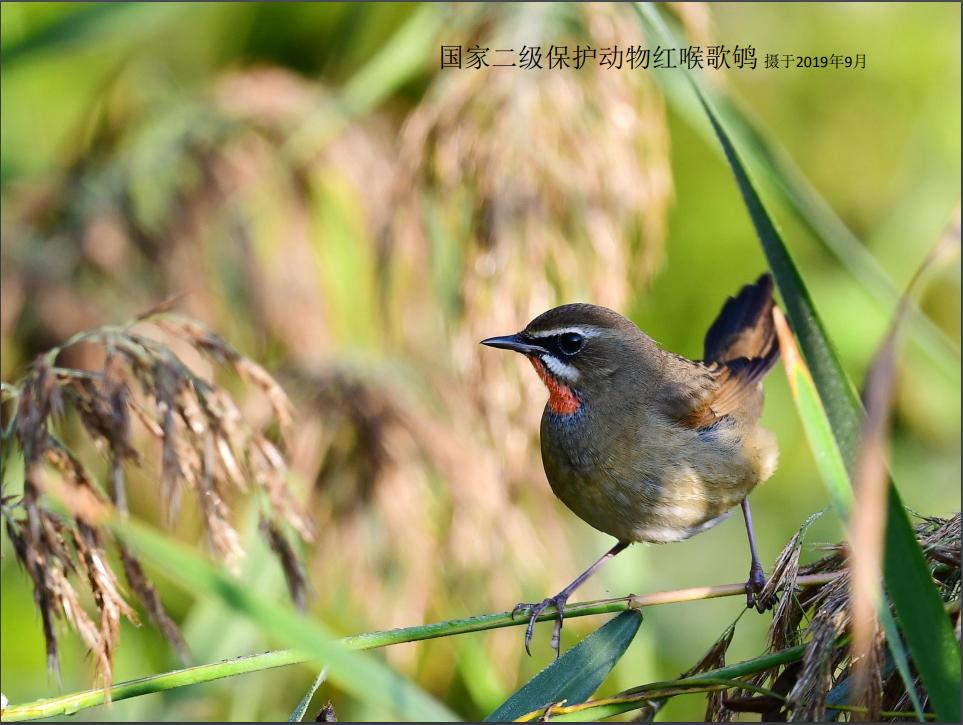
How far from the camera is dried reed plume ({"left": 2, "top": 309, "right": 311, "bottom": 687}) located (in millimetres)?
1989

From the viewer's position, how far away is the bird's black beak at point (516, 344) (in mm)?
2826

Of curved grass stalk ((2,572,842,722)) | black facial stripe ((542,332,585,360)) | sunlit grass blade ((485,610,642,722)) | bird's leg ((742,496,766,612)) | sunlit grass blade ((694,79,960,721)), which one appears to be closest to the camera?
sunlit grass blade ((694,79,960,721))

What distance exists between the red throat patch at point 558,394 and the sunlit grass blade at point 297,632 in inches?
65.0

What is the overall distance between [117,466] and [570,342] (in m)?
1.25

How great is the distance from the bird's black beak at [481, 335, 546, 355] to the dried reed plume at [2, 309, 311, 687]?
0.62 m

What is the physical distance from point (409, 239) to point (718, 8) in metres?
2.23

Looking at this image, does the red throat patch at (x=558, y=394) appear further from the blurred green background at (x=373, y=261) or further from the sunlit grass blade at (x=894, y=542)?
the sunlit grass blade at (x=894, y=542)

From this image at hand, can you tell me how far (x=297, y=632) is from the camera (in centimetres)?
135

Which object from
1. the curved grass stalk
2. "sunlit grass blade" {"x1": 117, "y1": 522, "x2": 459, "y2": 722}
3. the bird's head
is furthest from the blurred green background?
"sunlit grass blade" {"x1": 117, "y1": 522, "x2": 459, "y2": 722}

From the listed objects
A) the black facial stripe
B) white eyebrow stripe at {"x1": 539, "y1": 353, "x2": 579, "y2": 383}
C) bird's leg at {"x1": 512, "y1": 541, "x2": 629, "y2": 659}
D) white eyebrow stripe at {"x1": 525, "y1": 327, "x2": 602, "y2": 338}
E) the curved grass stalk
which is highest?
white eyebrow stripe at {"x1": 525, "y1": 327, "x2": 602, "y2": 338}

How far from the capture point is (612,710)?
5.97 feet

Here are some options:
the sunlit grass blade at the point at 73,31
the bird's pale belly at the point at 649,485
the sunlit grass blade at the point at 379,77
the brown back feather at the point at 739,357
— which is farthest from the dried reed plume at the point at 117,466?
the sunlit grass blade at the point at 379,77

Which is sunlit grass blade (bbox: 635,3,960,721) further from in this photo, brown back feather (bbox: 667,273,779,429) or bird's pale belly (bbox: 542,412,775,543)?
brown back feather (bbox: 667,273,779,429)

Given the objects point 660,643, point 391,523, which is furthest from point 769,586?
point 660,643
